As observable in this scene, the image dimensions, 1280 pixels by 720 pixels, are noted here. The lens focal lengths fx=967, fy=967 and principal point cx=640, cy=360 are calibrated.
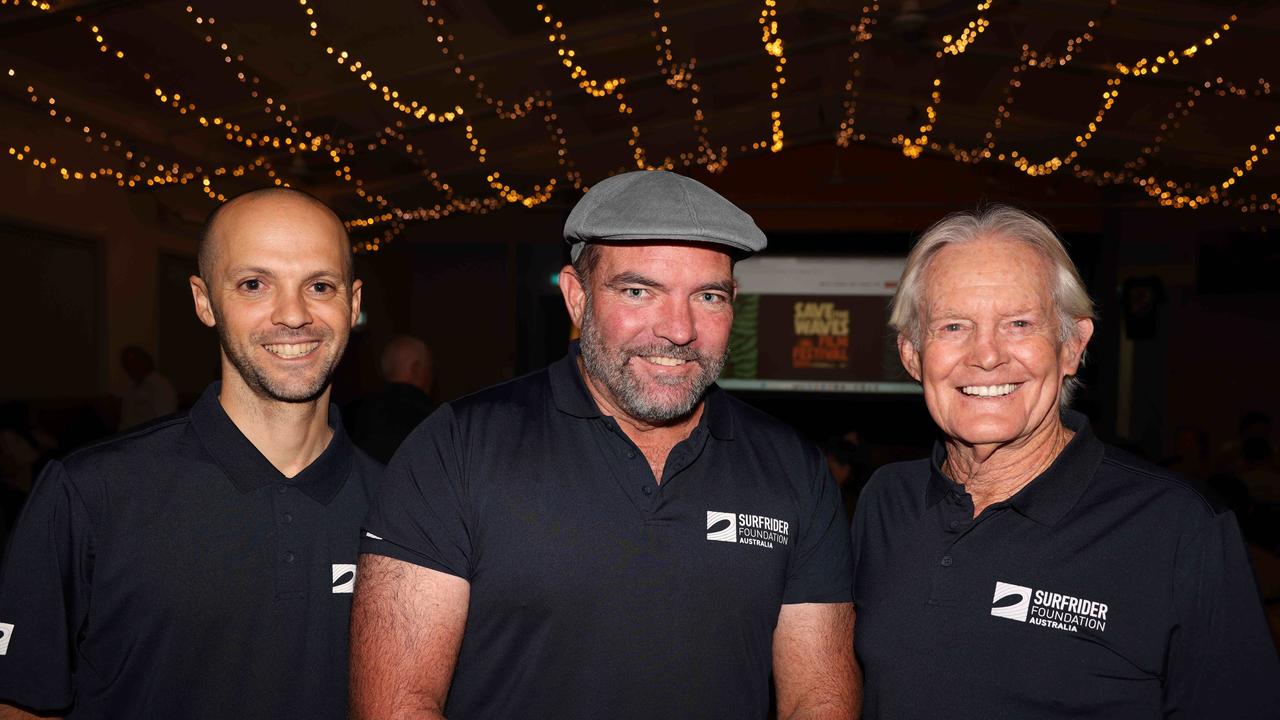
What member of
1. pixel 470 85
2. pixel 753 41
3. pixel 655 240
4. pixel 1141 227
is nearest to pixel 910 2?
pixel 753 41

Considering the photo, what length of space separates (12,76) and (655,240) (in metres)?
6.96

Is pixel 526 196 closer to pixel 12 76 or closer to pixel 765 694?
pixel 12 76

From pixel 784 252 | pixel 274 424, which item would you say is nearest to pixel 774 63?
pixel 784 252

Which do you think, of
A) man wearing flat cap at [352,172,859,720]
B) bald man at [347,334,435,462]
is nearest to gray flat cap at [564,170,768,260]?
man wearing flat cap at [352,172,859,720]

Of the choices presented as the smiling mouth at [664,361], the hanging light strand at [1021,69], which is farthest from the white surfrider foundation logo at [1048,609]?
the hanging light strand at [1021,69]

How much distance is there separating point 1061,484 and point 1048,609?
228 mm

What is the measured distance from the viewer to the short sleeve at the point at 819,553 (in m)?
1.87

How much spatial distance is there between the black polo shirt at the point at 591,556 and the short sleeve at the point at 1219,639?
1.94 ft

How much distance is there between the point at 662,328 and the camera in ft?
5.86

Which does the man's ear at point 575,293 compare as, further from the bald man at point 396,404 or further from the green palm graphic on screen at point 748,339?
the green palm graphic on screen at point 748,339

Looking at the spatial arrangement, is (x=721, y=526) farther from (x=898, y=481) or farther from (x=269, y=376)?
(x=269, y=376)

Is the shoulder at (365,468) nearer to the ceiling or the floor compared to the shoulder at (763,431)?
nearer to the floor

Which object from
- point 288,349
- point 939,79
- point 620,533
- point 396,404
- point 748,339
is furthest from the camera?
point 748,339

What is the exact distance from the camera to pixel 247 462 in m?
1.82
